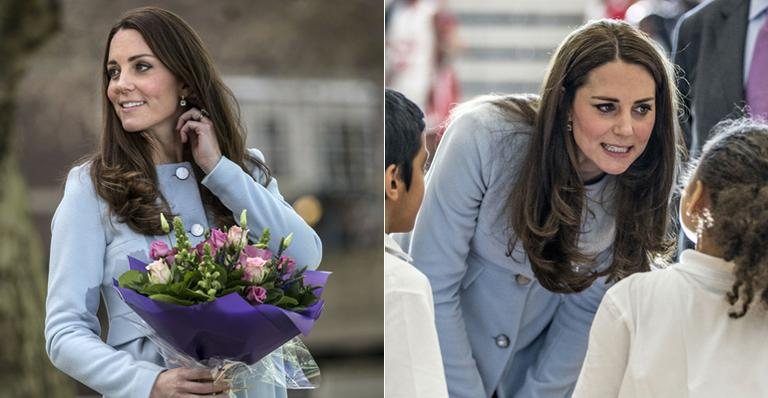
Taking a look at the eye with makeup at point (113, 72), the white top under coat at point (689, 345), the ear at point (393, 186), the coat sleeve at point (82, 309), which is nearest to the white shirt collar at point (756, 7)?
the white top under coat at point (689, 345)

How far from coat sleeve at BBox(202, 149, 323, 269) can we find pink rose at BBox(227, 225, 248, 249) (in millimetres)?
185

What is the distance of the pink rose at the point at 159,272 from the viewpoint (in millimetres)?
3172

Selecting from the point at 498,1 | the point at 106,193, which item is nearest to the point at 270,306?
the point at 106,193

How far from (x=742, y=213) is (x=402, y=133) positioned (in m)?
0.86

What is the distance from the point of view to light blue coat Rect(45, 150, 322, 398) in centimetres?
328

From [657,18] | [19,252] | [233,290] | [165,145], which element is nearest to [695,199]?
[657,18]

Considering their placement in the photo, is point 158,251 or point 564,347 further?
point 564,347

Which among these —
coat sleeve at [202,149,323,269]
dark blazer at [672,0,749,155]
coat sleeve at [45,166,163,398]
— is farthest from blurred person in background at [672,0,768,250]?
coat sleeve at [45,166,163,398]

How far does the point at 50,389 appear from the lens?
5.45m

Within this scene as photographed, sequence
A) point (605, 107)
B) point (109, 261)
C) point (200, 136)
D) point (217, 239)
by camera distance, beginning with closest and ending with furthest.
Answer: point (217, 239)
point (109, 261)
point (200, 136)
point (605, 107)

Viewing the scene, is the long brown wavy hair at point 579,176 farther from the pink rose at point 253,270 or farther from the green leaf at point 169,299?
the green leaf at point 169,299

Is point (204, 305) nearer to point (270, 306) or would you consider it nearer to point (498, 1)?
point (270, 306)

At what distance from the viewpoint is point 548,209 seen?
3.76 metres

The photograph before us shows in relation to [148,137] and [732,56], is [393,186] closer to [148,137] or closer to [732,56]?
[148,137]
